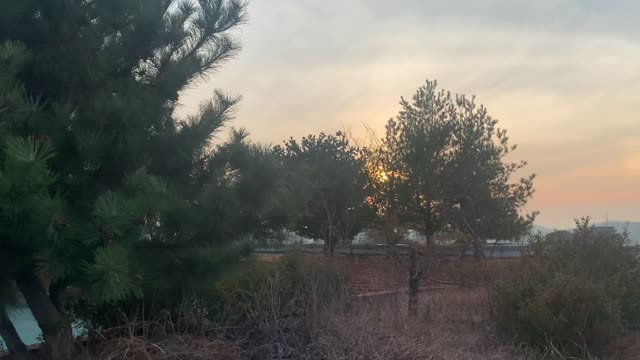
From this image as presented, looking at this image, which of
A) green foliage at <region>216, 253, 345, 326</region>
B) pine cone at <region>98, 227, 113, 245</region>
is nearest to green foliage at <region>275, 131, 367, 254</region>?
green foliage at <region>216, 253, 345, 326</region>

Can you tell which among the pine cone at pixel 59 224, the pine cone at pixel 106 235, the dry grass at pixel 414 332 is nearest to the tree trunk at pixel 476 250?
the dry grass at pixel 414 332

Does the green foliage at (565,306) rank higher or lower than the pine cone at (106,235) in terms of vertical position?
lower

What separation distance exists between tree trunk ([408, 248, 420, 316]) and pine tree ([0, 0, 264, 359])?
3.83 meters

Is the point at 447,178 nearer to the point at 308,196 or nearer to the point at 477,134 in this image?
the point at 477,134

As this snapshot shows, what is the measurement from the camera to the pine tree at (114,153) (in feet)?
16.9

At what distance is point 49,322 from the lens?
6270mm

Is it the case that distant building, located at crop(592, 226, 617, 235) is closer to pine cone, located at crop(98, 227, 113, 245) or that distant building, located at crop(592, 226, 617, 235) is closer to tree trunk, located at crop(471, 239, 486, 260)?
tree trunk, located at crop(471, 239, 486, 260)

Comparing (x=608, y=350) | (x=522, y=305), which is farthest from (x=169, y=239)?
(x=608, y=350)

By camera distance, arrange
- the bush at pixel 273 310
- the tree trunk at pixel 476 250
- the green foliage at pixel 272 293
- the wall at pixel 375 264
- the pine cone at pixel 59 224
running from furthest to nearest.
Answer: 1. the tree trunk at pixel 476 250
2. the wall at pixel 375 264
3. the green foliage at pixel 272 293
4. the bush at pixel 273 310
5. the pine cone at pixel 59 224

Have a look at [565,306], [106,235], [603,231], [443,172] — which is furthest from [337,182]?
[106,235]

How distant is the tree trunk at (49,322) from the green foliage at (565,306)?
5415 millimetres

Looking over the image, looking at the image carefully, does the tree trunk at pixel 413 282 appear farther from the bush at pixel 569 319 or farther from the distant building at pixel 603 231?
the distant building at pixel 603 231

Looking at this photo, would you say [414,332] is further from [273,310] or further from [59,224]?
[59,224]

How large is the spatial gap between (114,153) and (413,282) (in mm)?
6213
